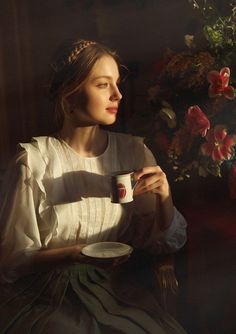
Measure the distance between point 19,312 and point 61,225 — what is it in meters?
0.22

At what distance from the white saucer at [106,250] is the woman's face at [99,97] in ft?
0.96

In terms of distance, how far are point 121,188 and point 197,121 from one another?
29 cm

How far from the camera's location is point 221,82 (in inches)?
50.8

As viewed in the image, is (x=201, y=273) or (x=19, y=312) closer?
(x=19, y=312)

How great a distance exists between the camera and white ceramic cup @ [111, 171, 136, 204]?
1.18m

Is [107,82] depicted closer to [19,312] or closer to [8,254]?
[8,254]

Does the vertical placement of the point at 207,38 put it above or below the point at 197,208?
above

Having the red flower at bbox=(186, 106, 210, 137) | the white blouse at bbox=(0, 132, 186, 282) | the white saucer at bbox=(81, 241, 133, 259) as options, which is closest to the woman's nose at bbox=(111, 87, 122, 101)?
the white blouse at bbox=(0, 132, 186, 282)

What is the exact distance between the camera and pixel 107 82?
3.96 ft

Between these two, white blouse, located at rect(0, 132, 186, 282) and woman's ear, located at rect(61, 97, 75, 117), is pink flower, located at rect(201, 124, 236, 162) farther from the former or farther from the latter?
woman's ear, located at rect(61, 97, 75, 117)

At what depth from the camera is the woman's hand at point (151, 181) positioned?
1.23 meters

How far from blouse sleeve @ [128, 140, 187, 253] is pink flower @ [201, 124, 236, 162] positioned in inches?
6.2

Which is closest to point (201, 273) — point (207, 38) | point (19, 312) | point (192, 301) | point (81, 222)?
point (192, 301)

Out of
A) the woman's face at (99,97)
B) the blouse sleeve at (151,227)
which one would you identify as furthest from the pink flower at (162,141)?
the woman's face at (99,97)
